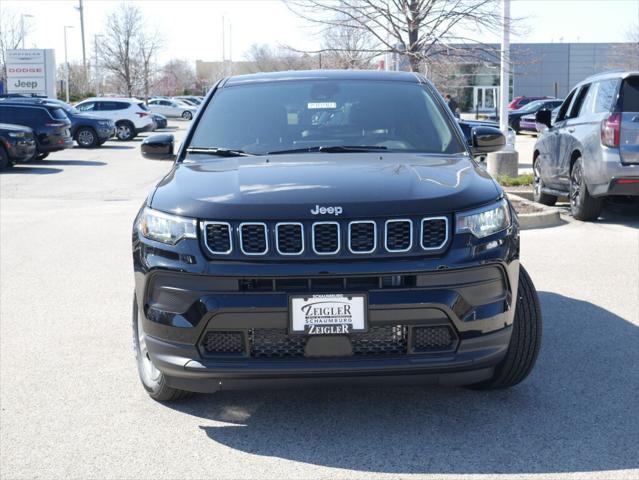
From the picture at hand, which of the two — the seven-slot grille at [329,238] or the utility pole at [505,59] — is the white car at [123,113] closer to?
the utility pole at [505,59]

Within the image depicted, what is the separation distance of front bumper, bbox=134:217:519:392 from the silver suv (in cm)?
672

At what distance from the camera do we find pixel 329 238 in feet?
12.6

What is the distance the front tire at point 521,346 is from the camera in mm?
4426

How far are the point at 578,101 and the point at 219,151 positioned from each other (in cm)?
763

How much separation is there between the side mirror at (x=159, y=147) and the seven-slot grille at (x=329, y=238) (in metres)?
2.11

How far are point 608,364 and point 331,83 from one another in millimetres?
2336

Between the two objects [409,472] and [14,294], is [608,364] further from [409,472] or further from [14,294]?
[14,294]

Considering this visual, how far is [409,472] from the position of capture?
3.70 metres

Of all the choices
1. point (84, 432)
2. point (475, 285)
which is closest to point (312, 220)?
point (475, 285)

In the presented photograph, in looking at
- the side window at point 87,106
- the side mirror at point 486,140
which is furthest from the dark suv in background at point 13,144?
the side mirror at point 486,140

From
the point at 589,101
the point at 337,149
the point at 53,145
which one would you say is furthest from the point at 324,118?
the point at 53,145

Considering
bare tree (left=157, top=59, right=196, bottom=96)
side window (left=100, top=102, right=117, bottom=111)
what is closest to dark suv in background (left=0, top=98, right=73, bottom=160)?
side window (left=100, top=102, right=117, bottom=111)

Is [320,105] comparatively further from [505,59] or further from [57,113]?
[57,113]

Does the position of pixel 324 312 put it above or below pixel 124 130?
above
